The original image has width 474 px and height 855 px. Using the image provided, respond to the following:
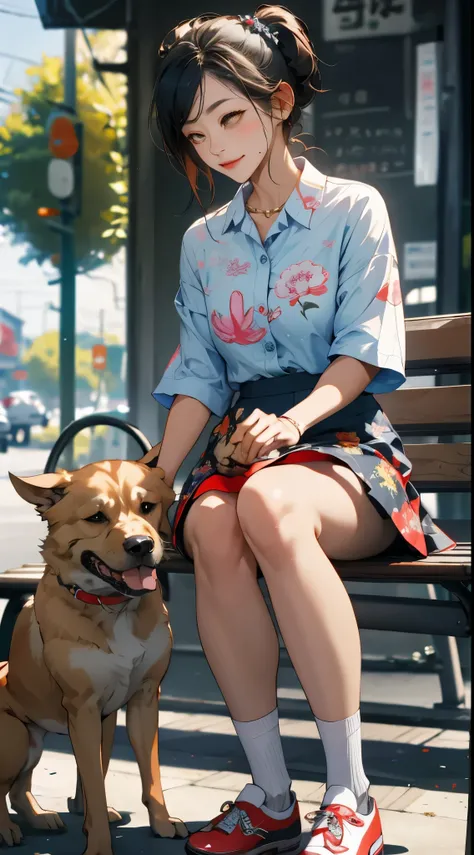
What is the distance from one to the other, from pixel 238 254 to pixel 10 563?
5678mm

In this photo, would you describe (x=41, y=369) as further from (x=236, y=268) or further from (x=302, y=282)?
(x=302, y=282)

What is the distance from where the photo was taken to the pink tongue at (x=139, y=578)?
2.07 meters

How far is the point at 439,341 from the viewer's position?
3453mm

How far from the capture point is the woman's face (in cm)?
230

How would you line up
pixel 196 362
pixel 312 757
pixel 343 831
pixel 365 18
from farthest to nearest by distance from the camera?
pixel 365 18 < pixel 312 757 < pixel 196 362 < pixel 343 831

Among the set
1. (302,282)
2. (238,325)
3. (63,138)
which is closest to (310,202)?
(302,282)

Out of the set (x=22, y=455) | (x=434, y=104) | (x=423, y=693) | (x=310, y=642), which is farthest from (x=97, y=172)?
(x=22, y=455)

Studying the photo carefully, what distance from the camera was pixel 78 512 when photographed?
2137 millimetres

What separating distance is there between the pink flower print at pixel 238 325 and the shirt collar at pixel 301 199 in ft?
0.65

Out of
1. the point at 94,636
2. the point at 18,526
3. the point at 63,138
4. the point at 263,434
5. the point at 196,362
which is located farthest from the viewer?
the point at 18,526

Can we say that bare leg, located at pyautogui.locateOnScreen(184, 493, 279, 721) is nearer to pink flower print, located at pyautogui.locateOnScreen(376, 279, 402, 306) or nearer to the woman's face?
pink flower print, located at pyautogui.locateOnScreen(376, 279, 402, 306)

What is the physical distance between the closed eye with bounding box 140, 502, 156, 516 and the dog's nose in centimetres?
15

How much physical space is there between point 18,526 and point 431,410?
25.6 feet

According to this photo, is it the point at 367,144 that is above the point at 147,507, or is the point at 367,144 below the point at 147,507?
above
